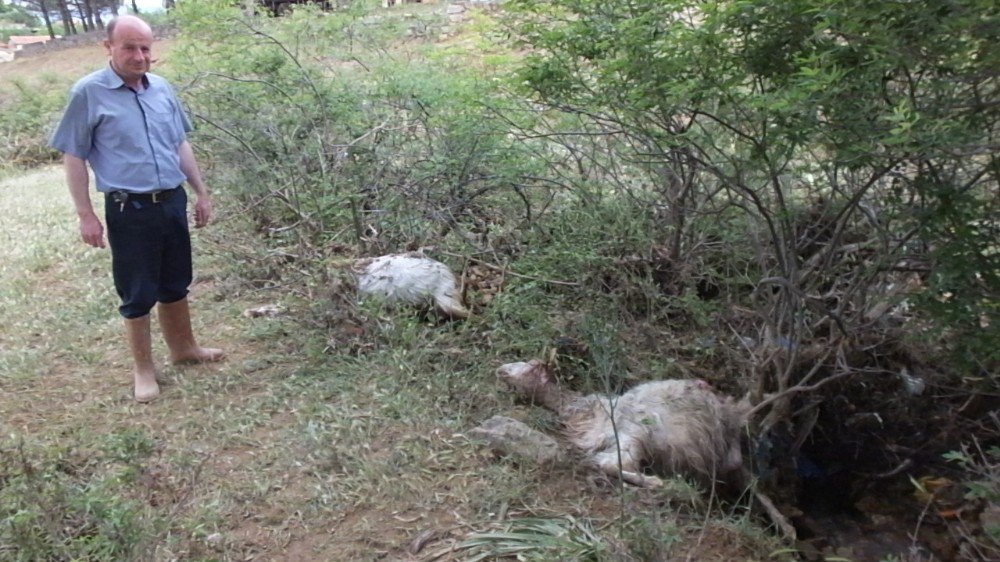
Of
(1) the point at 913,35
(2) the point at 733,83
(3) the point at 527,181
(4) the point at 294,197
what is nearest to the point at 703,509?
(2) the point at 733,83

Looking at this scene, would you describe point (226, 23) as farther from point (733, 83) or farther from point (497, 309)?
point (733, 83)

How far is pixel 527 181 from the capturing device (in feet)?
17.8

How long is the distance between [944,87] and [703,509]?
1931 mm

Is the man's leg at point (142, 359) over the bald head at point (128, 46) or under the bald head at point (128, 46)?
under

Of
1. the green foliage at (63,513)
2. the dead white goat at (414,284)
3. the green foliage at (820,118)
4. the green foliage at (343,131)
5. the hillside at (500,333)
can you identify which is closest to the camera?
the green foliage at (820,118)

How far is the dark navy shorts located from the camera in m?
3.76

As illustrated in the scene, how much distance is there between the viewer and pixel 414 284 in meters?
4.87

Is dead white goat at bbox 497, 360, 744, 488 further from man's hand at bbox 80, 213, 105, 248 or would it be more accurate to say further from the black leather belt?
man's hand at bbox 80, 213, 105, 248

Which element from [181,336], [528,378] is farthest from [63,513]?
[528,378]

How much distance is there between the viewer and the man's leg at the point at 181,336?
4180 millimetres

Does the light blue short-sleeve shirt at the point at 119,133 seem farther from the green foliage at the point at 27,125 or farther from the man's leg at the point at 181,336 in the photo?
the green foliage at the point at 27,125

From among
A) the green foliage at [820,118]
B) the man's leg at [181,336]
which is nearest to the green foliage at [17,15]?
the man's leg at [181,336]

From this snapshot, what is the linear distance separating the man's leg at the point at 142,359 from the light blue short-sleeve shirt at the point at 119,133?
0.67 m

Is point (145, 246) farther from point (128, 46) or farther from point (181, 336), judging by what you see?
point (128, 46)
